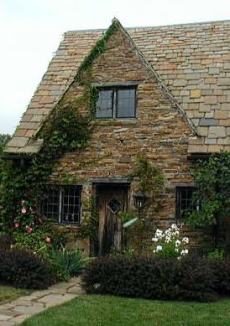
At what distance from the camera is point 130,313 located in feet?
28.2

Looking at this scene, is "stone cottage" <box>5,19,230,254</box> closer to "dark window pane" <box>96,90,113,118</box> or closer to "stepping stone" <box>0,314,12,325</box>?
"dark window pane" <box>96,90,113,118</box>

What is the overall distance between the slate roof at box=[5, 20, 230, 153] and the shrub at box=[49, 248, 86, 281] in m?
3.88

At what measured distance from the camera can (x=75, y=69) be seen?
1756 centimetres

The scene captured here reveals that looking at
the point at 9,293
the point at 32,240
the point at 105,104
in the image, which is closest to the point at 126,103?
the point at 105,104

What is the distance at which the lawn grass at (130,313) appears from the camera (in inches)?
314

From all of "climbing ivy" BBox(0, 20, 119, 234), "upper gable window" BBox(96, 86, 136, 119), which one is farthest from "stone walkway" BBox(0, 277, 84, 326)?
"upper gable window" BBox(96, 86, 136, 119)

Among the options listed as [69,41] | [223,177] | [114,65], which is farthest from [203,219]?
[69,41]

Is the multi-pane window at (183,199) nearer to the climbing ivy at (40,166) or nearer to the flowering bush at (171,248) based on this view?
the flowering bush at (171,248)

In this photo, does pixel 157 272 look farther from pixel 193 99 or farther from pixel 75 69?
pixel 75 69

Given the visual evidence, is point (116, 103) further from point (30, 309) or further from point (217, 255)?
point (30, 309)

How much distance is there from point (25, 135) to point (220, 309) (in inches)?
338

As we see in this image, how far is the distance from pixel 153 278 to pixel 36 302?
2.19m

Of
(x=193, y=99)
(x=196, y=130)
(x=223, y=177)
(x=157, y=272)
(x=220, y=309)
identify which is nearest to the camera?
(x=220, y=309)

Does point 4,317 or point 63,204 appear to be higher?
point 63,204
